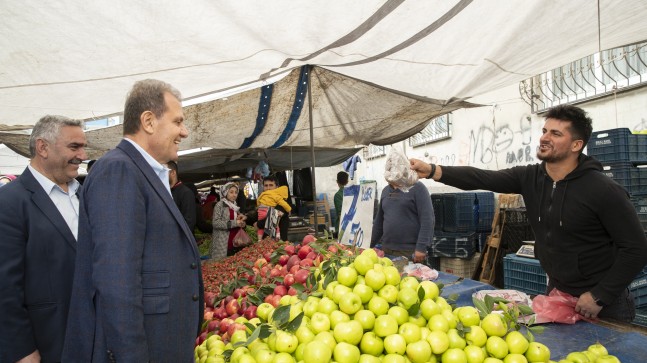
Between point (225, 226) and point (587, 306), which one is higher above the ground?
point (225, 226)

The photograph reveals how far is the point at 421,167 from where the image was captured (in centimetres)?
326

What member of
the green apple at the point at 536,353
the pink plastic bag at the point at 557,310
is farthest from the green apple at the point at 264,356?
the pink plastic bag at the point at 557,310

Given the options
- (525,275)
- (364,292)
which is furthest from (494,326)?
(525,275)

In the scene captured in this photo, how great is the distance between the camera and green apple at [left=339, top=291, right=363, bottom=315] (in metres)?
1.68

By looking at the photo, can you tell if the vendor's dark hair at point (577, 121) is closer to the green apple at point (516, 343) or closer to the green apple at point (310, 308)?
the green apple at point (516, 343)

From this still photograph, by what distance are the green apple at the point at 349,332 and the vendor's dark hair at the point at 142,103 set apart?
1.21 meters

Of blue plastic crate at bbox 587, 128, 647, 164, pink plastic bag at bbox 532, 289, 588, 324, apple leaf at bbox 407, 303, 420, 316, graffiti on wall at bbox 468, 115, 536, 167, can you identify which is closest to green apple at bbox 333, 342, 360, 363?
apple leaf at bbox 407, 303, 420, 316

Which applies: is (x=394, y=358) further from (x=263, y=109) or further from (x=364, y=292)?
(x=263, y=109)

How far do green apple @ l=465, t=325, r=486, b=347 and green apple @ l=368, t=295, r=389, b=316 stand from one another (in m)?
0.35

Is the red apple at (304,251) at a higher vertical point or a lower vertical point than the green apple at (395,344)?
higher

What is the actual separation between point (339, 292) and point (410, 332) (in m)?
0.36

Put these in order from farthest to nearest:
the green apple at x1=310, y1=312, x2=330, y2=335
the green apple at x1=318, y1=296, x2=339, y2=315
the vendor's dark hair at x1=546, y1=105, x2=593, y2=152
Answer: the vendor's dark hair at x1=546, y1=105, x2=593, y2=152
the green apple at x1=318, y1=296, x2=339, y2=315
the green apple at x1=310, y1=312, x2=330, y2=335

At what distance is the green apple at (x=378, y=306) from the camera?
5.61 ft

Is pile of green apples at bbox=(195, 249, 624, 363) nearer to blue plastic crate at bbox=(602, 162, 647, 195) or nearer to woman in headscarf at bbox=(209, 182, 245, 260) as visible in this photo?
blue plastic crate at bbox=(602, 162, 647, 195)
